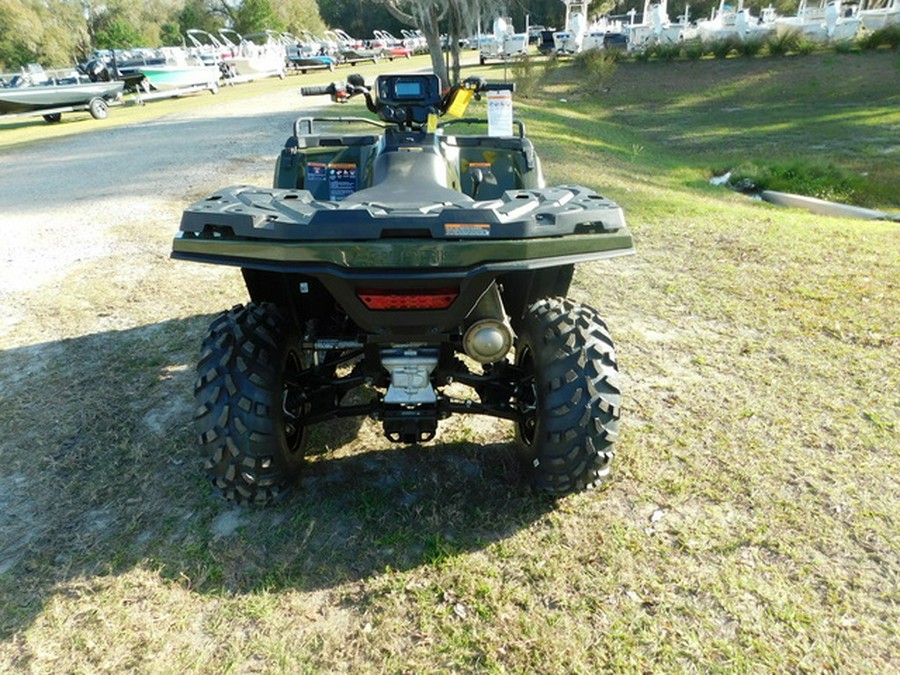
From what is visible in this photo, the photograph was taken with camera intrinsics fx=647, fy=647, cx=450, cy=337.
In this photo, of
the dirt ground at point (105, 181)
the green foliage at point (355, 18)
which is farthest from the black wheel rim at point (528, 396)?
the green foliage at point (355, 18)

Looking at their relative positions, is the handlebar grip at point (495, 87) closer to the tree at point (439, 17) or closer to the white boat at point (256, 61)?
the tree at point (439, 17)

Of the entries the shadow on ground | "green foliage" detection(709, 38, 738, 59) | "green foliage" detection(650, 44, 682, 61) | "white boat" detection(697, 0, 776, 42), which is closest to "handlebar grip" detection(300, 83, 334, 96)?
the shadow on ground

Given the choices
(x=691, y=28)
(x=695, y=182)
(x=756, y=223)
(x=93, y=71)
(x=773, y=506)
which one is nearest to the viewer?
(x=773, y=506)

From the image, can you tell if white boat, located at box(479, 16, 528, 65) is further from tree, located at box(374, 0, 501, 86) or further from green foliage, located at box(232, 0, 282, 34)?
green foliage, located at box(232, 0, 282, 34)

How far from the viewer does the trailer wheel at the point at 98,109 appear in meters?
17.6

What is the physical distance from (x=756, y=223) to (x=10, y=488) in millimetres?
6678

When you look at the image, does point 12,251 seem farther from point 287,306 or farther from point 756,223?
point 756,223

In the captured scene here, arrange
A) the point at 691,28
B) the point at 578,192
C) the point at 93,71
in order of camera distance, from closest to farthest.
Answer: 1. the point at 578,192
2. the point at 93,71
3. the point at 691,28

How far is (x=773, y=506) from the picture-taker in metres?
2.67

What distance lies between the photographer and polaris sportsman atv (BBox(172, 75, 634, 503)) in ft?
6.63

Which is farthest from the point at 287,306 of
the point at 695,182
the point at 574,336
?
the point at 695,182

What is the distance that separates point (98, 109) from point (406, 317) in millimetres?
19310

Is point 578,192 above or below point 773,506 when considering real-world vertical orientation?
above

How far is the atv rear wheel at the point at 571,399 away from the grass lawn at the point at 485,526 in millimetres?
241
